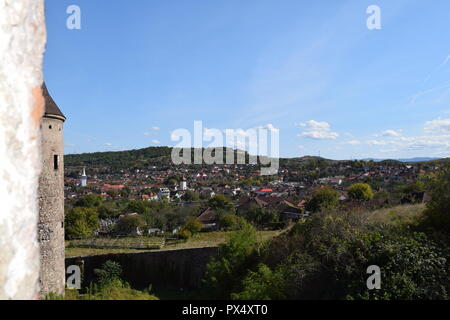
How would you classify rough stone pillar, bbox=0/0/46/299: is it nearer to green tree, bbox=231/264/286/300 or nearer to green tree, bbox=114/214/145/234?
green tree, bbox=231/264/286/300

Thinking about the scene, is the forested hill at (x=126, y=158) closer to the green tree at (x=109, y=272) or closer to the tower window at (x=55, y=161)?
the green tree at (x=109, y=272)

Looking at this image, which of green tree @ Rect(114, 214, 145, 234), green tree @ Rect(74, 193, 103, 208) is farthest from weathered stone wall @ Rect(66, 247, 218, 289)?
green tree @ Rect(74, 193, 103, 208)

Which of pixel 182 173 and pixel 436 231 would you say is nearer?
pixel 436 231

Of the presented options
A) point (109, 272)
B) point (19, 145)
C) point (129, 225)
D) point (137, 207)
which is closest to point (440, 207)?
point (19, 145)

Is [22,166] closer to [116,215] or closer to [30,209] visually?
[30,209]

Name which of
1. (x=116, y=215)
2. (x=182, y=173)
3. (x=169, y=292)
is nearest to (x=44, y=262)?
(x=169, y=292)

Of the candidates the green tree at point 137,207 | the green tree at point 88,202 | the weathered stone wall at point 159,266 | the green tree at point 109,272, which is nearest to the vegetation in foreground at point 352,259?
the weathered stone wall at point 159,266
